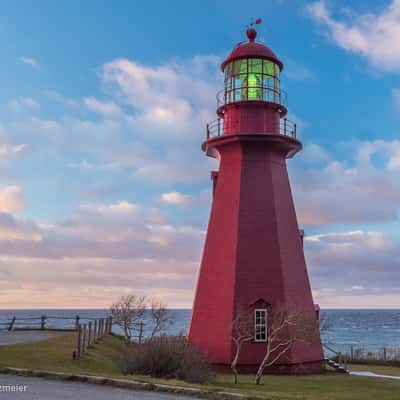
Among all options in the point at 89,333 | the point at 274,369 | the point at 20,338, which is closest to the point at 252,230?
the point at 274,369

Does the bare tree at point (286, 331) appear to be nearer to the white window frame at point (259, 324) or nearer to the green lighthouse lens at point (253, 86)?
the white window frame at point (259, 324)

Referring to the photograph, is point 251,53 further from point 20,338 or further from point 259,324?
point 20,338

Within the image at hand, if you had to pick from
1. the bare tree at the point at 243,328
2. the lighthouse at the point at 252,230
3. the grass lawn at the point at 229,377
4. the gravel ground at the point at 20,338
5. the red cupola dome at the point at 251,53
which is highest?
the red cupola dome at the point at 251,53

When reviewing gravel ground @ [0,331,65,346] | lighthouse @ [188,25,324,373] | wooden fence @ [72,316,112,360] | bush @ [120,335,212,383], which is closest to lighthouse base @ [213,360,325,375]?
lighthouse @ [188,25,324,373]

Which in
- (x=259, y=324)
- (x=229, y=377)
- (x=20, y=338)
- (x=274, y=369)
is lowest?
(x=229, y=377)

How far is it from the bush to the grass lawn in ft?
1.66

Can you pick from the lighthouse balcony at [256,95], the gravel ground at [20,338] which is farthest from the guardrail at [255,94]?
the gravel ground at [20,338]

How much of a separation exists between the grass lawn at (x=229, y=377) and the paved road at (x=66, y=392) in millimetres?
2263

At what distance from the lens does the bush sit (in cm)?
1482

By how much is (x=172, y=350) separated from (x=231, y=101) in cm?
1141

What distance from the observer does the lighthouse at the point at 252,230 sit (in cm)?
2034

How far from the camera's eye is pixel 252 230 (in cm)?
2120

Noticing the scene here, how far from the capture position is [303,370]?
20438 millimetres

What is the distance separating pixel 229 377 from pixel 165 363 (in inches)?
177
